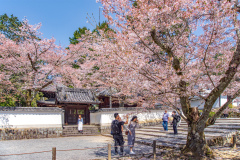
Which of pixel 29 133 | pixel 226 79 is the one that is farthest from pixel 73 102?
pixel 226 79

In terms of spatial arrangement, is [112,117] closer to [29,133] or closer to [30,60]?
[29,133]

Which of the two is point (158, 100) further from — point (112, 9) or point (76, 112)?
point (76, 112)

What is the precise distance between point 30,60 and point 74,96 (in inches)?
210

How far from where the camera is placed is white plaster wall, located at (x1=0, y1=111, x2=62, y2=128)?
1483 centimetres

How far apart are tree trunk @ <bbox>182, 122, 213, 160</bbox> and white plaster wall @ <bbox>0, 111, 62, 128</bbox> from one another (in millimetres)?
12000

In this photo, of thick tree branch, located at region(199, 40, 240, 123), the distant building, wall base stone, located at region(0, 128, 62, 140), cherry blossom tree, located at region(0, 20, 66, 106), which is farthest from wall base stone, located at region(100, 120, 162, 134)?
thick tree branch, located at region(199, 40, 240, 123)

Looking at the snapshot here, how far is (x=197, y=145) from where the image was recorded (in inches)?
300

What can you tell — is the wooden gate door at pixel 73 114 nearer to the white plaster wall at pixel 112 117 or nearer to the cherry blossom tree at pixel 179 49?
the white plaster wall at pixel 112 117

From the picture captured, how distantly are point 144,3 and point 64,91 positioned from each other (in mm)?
14790

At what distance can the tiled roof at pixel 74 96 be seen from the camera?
18.8 meters

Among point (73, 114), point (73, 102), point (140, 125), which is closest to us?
point (73, 102)

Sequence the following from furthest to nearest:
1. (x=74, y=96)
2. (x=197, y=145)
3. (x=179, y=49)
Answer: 1. (x=74, y=96)
2. (x=179, y=49)
3. (x=197, y=145)

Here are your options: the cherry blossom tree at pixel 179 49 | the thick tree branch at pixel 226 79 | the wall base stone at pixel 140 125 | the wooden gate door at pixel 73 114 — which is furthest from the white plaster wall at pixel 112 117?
the thick tree branch at pixel 226 79

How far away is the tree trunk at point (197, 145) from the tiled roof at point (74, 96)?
1302 cm
